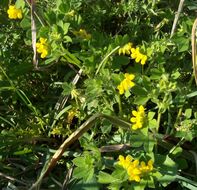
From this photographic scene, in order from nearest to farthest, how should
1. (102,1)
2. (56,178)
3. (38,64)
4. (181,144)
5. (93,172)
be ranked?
(93,172)
(181,144)
(56,178)
(38,64)
(102,1)

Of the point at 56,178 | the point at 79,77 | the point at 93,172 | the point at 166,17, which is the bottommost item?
the point at 56,178

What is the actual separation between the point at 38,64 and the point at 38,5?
1.00 feet

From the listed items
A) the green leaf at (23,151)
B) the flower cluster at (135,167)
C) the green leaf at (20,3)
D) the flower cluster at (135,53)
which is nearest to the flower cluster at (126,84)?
the flower cluster at (135,53)

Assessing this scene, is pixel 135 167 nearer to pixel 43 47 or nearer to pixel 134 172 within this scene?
pixel 134 172

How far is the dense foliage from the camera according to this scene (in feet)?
6.55

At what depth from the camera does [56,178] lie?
2.27 m

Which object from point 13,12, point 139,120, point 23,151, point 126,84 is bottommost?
point 23,151

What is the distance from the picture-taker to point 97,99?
2164 millimetres

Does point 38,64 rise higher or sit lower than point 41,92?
higher

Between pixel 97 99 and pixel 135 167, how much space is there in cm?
41

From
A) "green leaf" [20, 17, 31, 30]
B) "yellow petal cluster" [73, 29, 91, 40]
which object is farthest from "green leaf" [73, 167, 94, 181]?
"green leaf" [20, 17, 31, 30]

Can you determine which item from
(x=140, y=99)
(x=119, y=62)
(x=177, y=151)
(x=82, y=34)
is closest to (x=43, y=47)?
(x=82, y=34)

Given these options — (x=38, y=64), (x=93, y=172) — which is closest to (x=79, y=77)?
(x=38, y=64)

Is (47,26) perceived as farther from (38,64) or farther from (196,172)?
(196,172)
